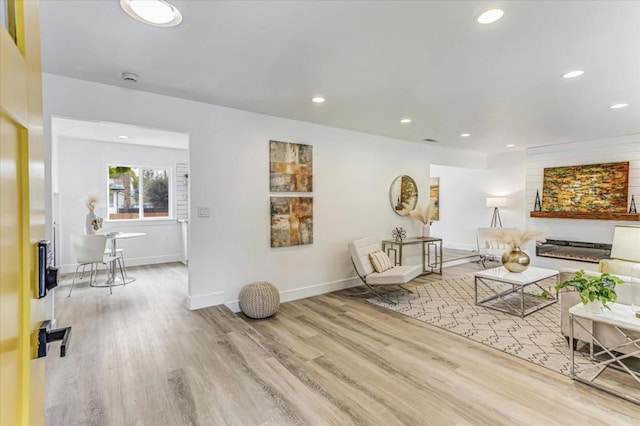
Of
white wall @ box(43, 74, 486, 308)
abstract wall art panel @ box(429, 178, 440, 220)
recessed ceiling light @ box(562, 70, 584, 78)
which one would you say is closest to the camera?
recessed ceiling light @ box(562, 70, 584, 78)

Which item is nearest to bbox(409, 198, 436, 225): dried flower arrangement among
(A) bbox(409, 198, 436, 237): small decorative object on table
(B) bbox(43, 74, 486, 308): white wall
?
(A) bbox(409, 198, 436, 237): small decorative object on table

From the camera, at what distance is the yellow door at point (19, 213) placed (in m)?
0.56

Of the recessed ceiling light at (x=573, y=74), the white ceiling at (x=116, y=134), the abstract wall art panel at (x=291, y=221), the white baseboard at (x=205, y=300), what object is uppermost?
the white ceiling at (x=116, y=134)

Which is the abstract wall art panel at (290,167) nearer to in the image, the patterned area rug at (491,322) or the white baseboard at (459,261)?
the patterned area rug at (491,322)

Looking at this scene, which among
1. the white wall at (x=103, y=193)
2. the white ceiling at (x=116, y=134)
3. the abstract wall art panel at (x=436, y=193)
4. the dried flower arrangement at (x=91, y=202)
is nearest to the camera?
the white ceiling at (x=116, y=134)

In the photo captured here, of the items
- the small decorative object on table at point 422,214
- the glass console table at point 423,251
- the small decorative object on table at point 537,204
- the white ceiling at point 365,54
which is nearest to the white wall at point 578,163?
the small decorative object on table at point 537,204

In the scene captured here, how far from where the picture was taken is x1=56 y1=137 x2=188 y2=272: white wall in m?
5.77

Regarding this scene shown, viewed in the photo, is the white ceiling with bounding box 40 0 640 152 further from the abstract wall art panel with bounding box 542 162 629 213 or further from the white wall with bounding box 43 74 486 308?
the abstract wall art panel with bounding box 542 162 629 213

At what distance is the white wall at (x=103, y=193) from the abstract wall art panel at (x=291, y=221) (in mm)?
3706

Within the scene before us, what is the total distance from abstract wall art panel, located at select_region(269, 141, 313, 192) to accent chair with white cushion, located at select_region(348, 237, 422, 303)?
3.78 feet

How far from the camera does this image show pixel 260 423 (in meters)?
1.92

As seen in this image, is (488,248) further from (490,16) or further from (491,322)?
(490,16)

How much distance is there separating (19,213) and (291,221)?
3.77 meters

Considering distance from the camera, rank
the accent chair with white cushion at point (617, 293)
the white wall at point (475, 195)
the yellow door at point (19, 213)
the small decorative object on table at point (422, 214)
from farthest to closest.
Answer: the white wall at point (475, 195) < the small decorative object on table at point (422, 214) < the accent chair with white cushion at point (617, 293) < the yellow door at point (19, 213)
